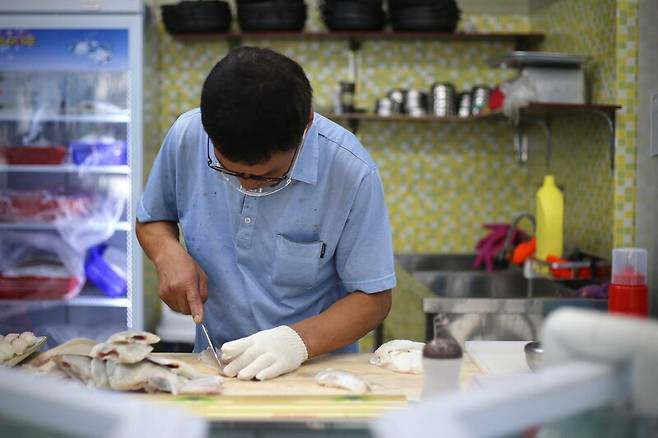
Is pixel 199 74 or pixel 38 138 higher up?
pixel 199 74

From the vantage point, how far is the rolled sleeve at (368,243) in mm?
2096

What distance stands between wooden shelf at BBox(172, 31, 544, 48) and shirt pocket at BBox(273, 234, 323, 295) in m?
2.94

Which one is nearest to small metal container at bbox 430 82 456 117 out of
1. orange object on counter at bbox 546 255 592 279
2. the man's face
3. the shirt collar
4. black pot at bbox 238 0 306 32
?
black pot at bbox 238 0 306 32

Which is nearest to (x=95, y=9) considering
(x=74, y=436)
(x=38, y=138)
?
(x=38, y=138)

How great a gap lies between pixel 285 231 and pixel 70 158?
298 cm

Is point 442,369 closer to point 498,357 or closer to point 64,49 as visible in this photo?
point 498,357

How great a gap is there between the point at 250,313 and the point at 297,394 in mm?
602

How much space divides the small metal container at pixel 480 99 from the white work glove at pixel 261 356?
3.16 meters

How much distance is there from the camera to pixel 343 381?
166cm

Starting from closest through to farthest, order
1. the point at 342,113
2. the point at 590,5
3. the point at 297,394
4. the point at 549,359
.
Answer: the point at 549,359 < the point at 297,394 < the point at 590,5 < the point at 342,113

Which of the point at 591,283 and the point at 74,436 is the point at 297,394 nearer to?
the point at 74,436

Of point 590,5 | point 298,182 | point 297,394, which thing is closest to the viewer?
point 297,394

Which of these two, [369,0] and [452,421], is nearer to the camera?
[452,421]

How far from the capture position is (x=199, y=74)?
5191 mm
